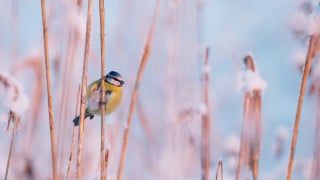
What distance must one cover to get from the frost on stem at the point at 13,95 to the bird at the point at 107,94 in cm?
14

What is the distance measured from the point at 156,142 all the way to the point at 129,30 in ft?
1.27

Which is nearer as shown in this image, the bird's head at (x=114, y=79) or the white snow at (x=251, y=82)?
the bird's head at (x=114, y=79)

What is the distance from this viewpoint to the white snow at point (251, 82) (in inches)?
32.1

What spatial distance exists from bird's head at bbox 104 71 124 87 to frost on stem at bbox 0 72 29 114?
0.56 feet

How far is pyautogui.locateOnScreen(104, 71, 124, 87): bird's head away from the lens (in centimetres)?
70

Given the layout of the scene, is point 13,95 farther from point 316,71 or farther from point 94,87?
point 316,71

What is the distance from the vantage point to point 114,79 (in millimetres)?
705

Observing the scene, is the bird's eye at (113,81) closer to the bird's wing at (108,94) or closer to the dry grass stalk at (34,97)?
the bird's wing at (108,94)

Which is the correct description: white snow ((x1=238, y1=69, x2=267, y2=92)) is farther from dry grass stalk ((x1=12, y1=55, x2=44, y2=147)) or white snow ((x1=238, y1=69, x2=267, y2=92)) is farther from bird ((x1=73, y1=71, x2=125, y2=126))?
dry grass stalk ((x1=12, y1=55, x2=44, y2=147))

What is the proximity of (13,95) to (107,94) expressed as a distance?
193 mm

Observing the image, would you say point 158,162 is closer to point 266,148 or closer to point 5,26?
point 5,26

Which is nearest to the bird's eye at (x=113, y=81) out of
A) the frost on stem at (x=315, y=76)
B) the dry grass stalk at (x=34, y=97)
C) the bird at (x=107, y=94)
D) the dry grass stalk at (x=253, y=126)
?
the bird at (x=107, y=94)

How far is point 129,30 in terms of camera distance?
1.75 m

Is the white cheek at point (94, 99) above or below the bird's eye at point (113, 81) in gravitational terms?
below
